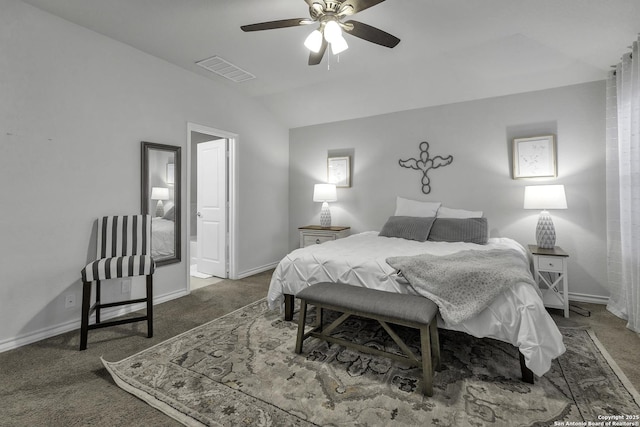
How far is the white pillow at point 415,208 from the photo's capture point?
12.5 ft

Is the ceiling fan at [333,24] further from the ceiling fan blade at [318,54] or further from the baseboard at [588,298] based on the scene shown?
the baseboard at [588,298]

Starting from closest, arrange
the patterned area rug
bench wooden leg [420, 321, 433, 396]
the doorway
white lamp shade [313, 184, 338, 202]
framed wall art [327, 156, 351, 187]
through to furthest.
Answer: the patterned area rug, bench wooden leg [420, 321, 433, 396], the doorway, white lamp shade [313, 184, 338, 202], framed wall art [327, 156, 351, 187]

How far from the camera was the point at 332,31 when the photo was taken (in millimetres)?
2008

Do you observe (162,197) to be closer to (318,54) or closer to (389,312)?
(318,54)

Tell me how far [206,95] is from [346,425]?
3766 millimetres

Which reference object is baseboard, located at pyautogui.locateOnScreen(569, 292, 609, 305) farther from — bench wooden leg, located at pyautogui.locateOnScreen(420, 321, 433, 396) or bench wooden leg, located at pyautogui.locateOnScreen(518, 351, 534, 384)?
bench wooden leg, located at pyautogui.locateOnScreen(420, 321, 433, 396)

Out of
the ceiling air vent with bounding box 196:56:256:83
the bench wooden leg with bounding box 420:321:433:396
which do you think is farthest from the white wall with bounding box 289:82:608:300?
the bench wooden leg with bounding box 420:321:433:396

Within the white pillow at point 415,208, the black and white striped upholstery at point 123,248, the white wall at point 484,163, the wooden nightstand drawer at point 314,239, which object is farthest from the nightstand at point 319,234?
the black and white striped upholstery at point 123,248

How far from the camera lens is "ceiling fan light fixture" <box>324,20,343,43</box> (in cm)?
198

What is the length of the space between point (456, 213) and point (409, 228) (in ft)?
2.27

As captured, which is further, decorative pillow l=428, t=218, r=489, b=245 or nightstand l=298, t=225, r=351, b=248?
nightstand l=298, t=225, r=351, b=248

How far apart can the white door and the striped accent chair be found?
4.77ft

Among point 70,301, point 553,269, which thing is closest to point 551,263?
point 553,269

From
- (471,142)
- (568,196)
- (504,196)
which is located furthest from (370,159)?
(568,196)
